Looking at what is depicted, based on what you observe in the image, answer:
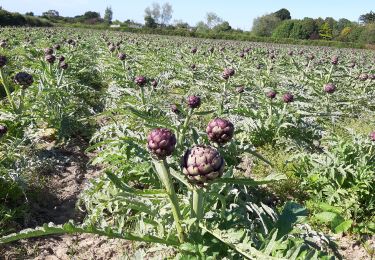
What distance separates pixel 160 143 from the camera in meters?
1.90

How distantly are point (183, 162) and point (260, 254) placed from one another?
0.55 m

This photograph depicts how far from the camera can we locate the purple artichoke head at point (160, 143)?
1899mm

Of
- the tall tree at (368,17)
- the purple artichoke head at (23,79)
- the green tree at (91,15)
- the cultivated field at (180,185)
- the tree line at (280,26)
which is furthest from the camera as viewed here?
the green tree at (91,15)

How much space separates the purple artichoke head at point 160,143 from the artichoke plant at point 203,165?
0.38ft

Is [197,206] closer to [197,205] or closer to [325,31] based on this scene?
[197,205]

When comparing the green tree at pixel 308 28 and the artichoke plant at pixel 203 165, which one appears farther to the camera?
the green tree at pixel 308 28

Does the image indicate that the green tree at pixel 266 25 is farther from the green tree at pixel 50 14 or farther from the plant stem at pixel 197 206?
the plant stem at pixel 197 206

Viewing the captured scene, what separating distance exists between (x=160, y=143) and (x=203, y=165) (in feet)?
0.78

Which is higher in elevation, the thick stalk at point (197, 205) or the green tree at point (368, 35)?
the green tree at point (368, 35)

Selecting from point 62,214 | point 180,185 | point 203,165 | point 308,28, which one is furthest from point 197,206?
point 308,28

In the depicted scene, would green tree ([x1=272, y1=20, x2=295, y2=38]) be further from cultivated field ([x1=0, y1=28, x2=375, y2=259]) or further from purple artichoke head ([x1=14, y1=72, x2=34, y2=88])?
purple artichoke head ([x1=14, y1=72, x2=34, y2=88])

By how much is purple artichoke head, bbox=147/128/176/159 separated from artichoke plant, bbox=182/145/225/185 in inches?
4.6

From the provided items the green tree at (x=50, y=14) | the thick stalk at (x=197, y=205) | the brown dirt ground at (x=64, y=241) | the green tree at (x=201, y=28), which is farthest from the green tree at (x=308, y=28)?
the thick stalk at (x=197, y=205)

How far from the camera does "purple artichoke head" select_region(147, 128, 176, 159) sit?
1899 mm
